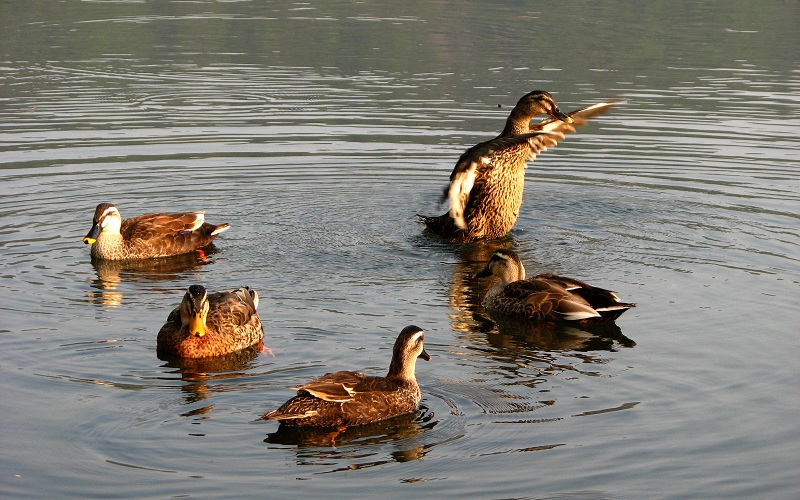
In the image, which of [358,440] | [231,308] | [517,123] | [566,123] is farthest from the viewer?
[566,123]

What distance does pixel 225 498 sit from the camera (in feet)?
27.1

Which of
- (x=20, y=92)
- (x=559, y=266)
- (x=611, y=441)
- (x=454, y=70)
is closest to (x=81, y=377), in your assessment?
(x=611, y=441)

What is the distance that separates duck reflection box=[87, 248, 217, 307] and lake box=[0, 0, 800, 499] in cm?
6

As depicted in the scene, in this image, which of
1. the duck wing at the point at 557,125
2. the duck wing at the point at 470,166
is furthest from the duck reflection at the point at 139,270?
the duck wing at the point at 557,125

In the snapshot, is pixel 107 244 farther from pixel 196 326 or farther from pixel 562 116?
pixel 562 116

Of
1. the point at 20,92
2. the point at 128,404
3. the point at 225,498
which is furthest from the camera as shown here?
the point at 20,92

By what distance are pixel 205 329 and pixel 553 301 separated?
3.50m

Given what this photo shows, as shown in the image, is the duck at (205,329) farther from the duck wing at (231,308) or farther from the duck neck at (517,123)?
the duck neck at (517,123)

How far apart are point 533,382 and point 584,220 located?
6394 mm

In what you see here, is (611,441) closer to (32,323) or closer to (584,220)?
(32,323)

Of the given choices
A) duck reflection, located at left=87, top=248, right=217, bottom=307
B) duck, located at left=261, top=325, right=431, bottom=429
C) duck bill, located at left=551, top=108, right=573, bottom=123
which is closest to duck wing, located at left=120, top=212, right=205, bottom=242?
duck reflection, located at left=87, top=248, right=217, bottom=307

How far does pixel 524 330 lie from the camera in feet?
41.4

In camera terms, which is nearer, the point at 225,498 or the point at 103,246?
the point at 225,498

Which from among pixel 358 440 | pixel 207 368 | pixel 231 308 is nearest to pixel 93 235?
pixel 231 308
